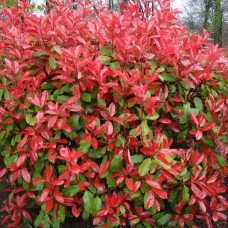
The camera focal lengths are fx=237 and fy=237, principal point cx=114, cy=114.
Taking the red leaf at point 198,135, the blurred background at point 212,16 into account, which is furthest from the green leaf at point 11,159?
the blurred background at point 212,16

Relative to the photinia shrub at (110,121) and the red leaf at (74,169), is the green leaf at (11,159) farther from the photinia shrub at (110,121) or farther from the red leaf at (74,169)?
the red leaf at (74,169)

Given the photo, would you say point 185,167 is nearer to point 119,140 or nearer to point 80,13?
point 119,140

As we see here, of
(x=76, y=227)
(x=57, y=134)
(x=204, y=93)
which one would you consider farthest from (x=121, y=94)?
(x=76, y=227)

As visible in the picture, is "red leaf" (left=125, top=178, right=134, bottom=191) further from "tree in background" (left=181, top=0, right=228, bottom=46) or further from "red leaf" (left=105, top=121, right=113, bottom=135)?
"tree in background" (left=181, top=0, right=228, bottom=46)

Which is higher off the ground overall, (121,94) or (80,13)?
(80,13)

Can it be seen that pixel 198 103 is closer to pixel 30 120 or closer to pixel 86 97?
pixel 86 97

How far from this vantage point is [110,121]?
5.44 ft

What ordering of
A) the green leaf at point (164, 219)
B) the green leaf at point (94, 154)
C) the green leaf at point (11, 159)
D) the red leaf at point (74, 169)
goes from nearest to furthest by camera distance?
the red leaf at point (74, 169), the green leaf at point (94, 154), the green leaf at point (11, 159), the green leaf at point (164, 219)

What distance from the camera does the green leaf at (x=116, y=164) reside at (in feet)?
5.05

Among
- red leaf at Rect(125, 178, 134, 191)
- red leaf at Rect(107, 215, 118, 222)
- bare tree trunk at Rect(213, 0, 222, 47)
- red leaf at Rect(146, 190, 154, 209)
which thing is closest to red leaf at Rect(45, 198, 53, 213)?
red leaf at Rect(107, 215, 118, 222)

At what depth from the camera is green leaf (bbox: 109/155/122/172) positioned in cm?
154

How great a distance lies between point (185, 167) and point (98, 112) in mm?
760

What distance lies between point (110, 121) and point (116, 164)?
30 centimetres

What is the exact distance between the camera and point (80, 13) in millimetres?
2188
